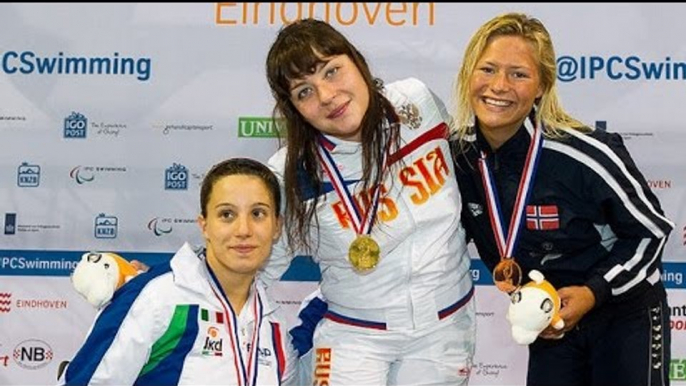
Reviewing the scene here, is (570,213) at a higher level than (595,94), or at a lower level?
lower

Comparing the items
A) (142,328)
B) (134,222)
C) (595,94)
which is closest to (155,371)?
(142,328)

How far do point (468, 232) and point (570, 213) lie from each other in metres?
0.28

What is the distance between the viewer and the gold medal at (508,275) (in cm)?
180

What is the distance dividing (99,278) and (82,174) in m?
1.57

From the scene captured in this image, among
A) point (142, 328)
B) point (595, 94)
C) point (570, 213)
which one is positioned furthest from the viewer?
point (595, 94)

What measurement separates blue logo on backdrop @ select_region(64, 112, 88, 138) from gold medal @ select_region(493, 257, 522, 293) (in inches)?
77.1

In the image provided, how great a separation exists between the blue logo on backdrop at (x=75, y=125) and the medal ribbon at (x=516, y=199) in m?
1.86

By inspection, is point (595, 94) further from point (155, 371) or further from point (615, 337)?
point (155, 371)

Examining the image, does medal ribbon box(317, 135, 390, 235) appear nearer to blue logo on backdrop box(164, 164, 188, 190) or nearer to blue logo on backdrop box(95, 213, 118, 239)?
blue logo on backdrop box(164, 164, 188, 190)

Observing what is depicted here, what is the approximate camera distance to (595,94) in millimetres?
3109

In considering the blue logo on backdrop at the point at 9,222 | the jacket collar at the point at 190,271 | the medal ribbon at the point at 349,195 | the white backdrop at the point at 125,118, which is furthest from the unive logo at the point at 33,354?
the medal ribbon at the point at 349,195

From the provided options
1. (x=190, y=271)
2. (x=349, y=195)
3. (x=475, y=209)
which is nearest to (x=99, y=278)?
(x=190, y=271)

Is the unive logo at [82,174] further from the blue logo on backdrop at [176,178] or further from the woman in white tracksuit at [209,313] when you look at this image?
the woman in white tracksuit at [209,313]

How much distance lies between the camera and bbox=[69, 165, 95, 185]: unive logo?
3219 mm
